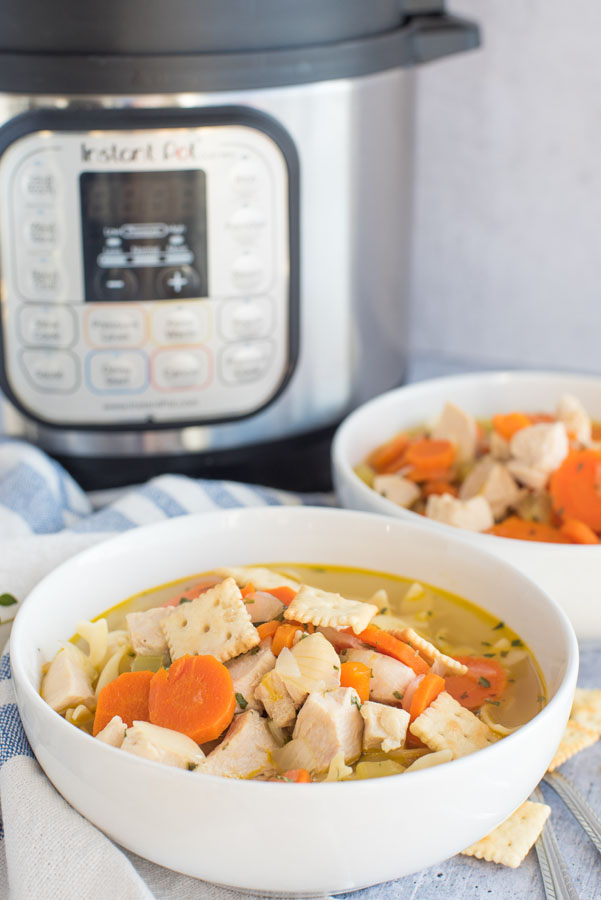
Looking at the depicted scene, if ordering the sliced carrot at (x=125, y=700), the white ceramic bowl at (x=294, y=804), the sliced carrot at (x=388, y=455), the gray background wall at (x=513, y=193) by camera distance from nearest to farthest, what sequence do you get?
the white ceramic bowl at (x=294, y=804) < the sliced carrot at (x=125, y=700) < the sliced carrot at (x=388, y=455) < the gray background wall at (x=513, y=193)

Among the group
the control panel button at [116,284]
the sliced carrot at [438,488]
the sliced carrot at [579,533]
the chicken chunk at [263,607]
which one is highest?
the control panel button at [116,284]

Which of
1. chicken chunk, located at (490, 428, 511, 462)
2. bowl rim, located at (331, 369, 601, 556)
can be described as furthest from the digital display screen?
chicken chunk, located at (490, 428, 511, 462)

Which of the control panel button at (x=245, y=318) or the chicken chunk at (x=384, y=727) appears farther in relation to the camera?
the control panel button at (x=245, y=318)

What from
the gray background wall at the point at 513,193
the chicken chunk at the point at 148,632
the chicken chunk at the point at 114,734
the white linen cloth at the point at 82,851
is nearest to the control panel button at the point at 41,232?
the white linen cloth at the point at 82,851

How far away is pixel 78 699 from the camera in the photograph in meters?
0.62

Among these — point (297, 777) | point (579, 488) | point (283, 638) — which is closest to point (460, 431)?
point (579, 488)

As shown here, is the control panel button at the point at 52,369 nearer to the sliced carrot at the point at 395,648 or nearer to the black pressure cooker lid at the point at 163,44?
the black pressure cooker lid at the point at 163,44

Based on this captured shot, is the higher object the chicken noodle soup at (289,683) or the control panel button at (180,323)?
the control panel button at (180,323)

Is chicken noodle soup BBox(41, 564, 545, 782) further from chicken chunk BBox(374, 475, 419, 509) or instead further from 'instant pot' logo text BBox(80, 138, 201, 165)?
'instant pot' logo text BBox(80, 138, 201, 165)

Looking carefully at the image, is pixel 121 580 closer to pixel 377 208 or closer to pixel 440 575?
pixel 440 575

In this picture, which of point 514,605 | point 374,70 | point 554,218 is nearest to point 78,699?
point 514,605

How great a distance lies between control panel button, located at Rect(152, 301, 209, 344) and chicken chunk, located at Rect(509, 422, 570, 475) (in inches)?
11.3

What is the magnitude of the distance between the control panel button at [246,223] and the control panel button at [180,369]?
0.34ft

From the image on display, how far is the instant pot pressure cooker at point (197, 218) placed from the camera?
2.72ft
